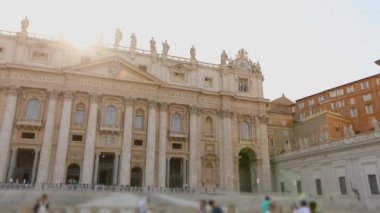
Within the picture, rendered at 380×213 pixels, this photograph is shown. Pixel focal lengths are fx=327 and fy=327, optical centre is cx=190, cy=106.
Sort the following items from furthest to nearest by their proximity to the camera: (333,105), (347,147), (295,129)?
1. (333,105)
2. (295,129)
3. (347,147)

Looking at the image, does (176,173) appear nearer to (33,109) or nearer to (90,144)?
(90,144)

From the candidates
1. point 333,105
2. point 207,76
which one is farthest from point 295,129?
point 207,76

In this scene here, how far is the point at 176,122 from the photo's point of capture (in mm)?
42312

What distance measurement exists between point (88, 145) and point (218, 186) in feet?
54.3

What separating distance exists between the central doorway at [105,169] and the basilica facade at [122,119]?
0.12m

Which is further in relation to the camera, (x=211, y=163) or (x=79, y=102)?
(x=211, y=163)

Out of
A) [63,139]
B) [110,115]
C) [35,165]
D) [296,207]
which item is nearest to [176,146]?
[110,115]

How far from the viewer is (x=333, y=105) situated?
5875 cm

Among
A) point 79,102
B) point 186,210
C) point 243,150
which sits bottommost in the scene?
point 186,210

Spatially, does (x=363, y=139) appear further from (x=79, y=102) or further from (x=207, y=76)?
(x=79, y=102)

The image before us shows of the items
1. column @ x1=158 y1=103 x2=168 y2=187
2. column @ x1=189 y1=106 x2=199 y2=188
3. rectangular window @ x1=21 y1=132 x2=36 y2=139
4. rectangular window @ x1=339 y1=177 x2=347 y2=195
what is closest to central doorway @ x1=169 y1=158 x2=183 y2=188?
column @ x1=189 y1=106 x2=199 y2=188

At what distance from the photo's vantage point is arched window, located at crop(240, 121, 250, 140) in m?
45.1

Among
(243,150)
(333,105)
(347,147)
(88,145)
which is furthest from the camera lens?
(333,105)

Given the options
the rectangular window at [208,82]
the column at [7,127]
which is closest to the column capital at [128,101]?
the rectangular window at [208,82]
